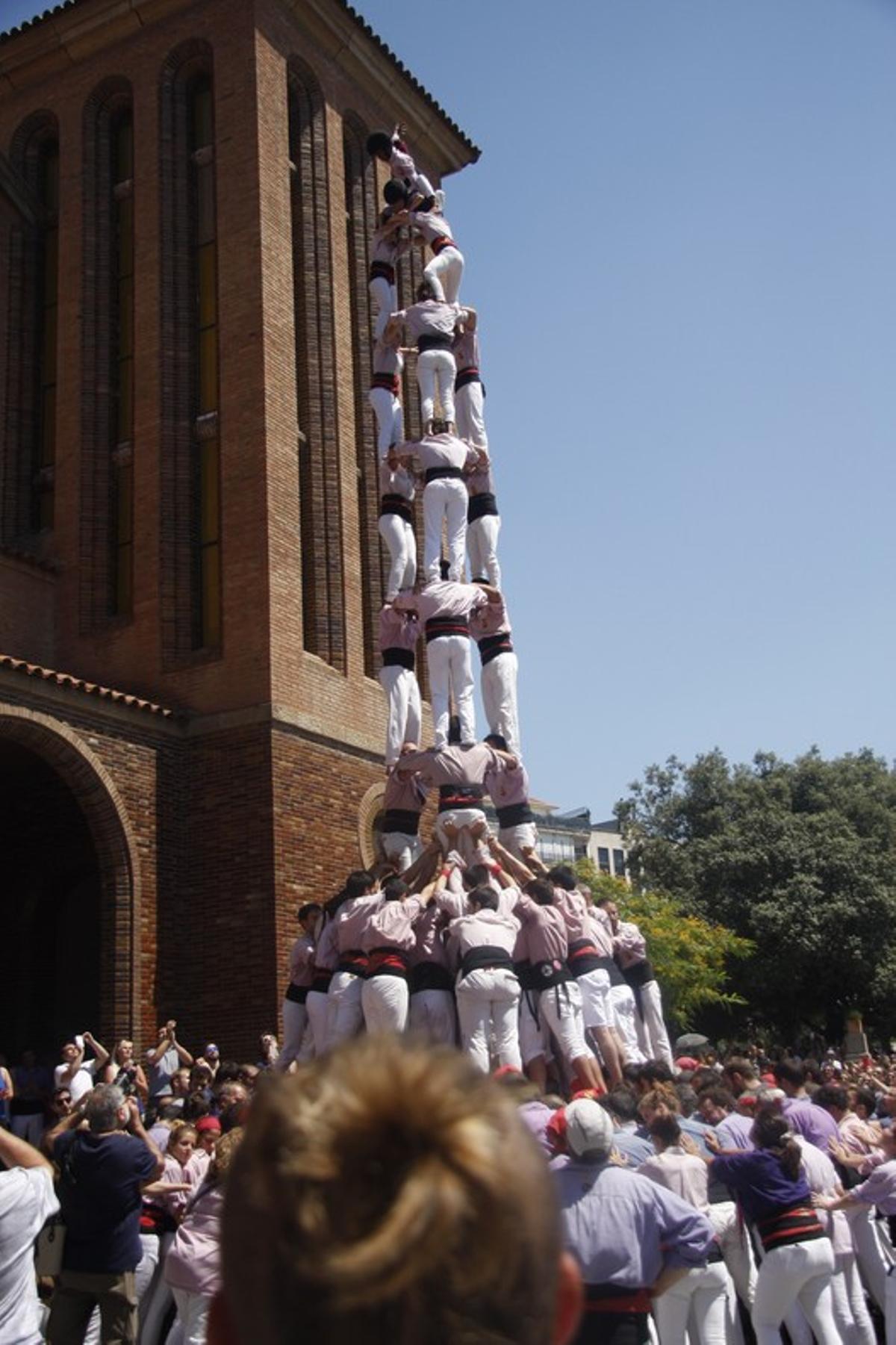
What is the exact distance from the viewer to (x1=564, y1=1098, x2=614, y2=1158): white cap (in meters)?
4.53

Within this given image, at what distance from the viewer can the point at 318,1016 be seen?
1108 cm

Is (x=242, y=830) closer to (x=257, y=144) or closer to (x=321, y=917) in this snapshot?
(x=321, y=917)

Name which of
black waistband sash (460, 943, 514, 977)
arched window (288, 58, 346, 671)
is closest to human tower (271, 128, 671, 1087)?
black waistband sash (460, 943, 514, 977)

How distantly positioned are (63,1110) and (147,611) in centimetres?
964

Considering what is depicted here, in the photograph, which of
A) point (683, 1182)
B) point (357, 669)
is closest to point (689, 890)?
point (357, 669)

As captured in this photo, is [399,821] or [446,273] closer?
[399,821]

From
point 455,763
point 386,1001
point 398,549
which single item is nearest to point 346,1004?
point 386,1001

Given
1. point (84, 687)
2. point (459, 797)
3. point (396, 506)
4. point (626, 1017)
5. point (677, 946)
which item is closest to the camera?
point (626, 1017)

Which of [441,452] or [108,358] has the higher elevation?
[108,358]

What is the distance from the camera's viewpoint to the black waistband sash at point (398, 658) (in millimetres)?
13109

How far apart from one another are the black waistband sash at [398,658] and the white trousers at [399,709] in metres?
0.03

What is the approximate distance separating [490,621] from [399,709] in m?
1.40

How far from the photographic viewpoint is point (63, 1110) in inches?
414

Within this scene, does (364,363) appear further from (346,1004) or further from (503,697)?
(346,1004)
